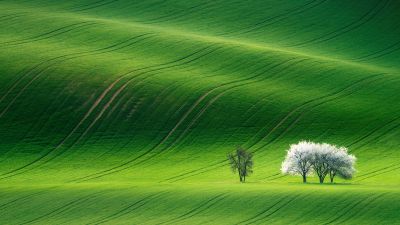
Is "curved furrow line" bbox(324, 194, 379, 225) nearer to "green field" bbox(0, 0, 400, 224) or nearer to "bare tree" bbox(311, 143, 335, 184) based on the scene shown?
"green field" bbox(0, 0, 400, 224)

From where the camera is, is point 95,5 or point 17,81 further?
point 95,5

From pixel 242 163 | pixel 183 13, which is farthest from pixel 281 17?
pixel 242 163

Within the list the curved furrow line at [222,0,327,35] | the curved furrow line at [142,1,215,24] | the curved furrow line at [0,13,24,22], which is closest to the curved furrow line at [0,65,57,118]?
the curved furrow line at [0,13,24,22]

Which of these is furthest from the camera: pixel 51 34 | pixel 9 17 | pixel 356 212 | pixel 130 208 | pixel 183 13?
pixel 183 13

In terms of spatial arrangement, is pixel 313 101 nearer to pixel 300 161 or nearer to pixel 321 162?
pixel 300 161

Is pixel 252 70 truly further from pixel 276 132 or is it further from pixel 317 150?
pixel 317 150

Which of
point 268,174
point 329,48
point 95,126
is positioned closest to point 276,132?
point 268,174

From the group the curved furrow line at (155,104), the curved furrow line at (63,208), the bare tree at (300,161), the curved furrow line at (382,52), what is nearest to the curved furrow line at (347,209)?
the bare tree at (300,161)
